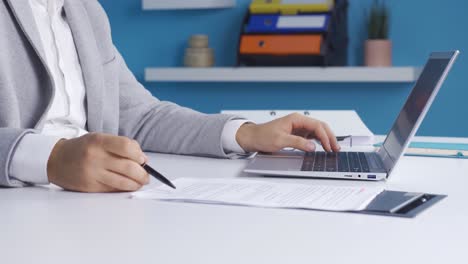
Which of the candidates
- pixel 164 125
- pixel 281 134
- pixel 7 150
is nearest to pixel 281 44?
pixel 164 125

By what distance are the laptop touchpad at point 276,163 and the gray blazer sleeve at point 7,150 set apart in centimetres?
34

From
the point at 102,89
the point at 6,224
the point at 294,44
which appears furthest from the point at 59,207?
the point at 294,44

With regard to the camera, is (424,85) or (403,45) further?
(403,45)

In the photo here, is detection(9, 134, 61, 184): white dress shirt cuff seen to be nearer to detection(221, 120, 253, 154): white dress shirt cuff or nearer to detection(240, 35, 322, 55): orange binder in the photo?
detection(221, 120, 253, 154): white dress shirt cuff

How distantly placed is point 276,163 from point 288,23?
198 centimetres

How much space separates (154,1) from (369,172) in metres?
2.33

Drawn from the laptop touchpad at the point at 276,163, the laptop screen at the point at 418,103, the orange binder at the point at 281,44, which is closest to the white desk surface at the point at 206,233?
the laptop screen at the point at 418,103

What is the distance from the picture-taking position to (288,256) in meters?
0.65

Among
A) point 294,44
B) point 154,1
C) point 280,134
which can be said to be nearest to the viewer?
point 280,134

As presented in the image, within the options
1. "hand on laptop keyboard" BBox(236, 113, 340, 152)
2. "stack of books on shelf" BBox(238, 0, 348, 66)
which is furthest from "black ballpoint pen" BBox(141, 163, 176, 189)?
"stack of books on shelf" BBox(238, 0, 348, 66)

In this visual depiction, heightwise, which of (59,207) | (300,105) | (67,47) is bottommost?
(300,105)

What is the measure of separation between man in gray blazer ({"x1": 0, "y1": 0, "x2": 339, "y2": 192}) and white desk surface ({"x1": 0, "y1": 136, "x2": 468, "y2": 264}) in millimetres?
37

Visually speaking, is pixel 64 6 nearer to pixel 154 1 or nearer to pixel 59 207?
pixel 59 207

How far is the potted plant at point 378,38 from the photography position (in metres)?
3.07
